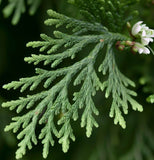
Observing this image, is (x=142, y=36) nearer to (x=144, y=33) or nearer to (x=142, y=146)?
(x=144, y=33)

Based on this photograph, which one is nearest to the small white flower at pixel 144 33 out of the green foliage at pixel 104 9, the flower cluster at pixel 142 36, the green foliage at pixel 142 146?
the flower cluster at pixel 142 36

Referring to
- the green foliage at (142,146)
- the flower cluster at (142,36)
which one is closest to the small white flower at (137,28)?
the flower cluster at (142,36)

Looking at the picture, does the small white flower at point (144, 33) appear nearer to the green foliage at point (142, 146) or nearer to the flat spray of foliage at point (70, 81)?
the flat spray of foliage at point (70, 81)

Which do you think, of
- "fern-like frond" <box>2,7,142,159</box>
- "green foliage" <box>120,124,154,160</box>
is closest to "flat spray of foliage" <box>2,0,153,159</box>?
"fern-like frond" <box>2,7,142,159</box>

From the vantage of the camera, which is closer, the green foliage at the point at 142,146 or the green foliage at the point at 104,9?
the green foliage at the point at 104,9

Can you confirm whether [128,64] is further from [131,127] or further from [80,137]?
[80,137]

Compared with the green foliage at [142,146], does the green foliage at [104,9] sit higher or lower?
higher

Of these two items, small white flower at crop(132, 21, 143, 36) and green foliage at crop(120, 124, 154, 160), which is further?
green foliage at crop(120, 124, 154, 160)

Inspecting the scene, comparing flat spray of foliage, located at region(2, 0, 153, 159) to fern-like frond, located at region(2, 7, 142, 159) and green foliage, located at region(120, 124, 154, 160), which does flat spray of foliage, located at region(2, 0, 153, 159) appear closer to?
fern-like frond, located at region(2, 7, 142, 159)

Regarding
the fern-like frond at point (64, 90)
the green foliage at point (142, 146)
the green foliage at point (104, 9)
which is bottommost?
the green foliage at point (142, 146)

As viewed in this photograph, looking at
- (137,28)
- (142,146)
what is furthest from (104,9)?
(142,146)

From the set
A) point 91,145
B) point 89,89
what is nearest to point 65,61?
point 91,145
